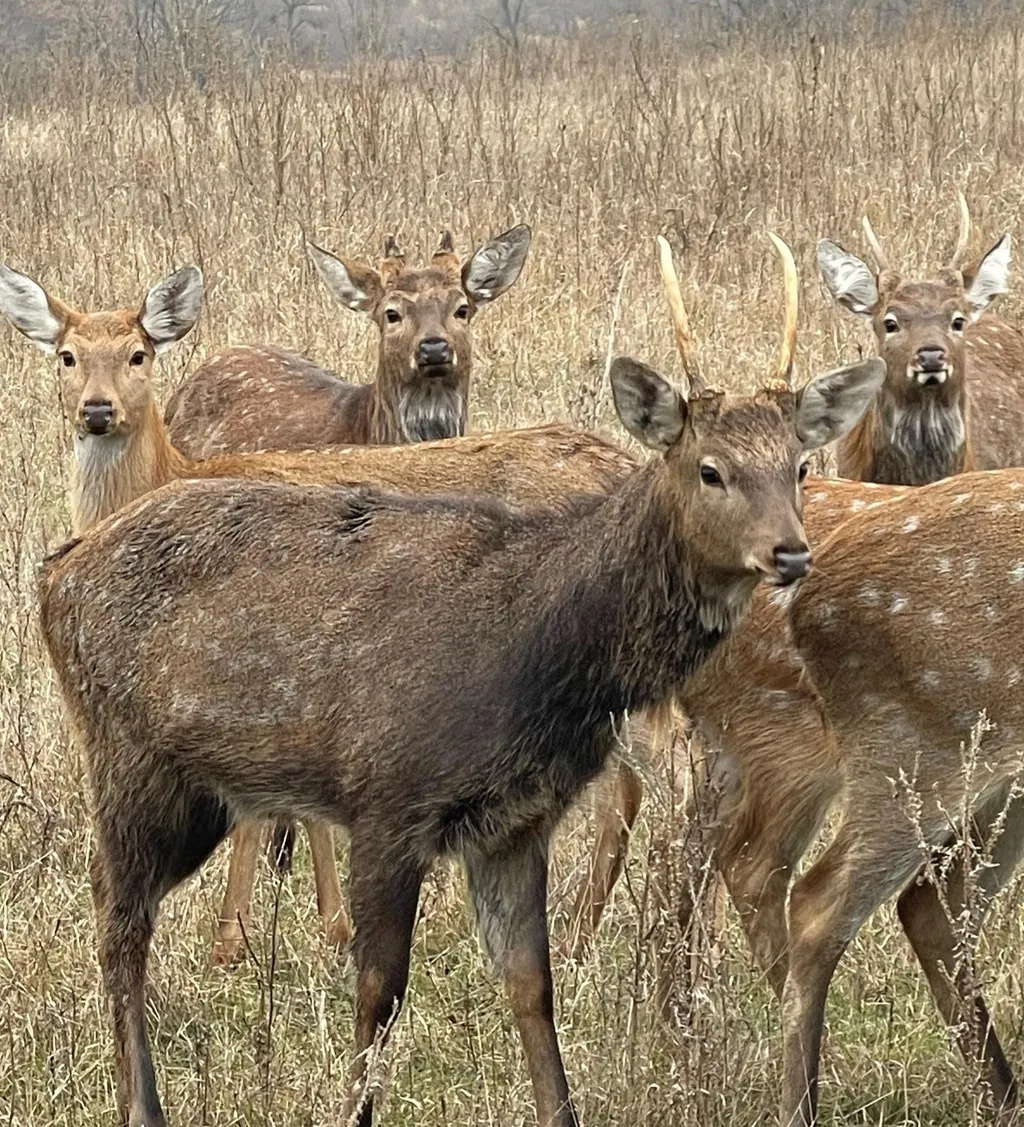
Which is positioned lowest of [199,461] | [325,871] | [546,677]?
[325,871]

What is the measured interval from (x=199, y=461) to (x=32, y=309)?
75 centimetres

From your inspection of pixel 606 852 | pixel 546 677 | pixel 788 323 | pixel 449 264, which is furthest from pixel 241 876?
pixel 449 264

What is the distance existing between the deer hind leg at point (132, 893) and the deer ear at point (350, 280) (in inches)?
158

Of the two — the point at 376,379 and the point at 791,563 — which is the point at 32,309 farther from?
the point at 791,563

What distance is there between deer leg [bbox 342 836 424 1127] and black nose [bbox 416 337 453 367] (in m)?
3.83

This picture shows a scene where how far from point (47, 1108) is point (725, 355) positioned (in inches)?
242

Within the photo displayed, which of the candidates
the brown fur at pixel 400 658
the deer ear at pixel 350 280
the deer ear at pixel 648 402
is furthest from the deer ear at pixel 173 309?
the deer ear at pixel 648 402

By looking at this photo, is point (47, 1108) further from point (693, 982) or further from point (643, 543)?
point (643, 543)

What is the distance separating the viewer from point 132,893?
460 centimetres

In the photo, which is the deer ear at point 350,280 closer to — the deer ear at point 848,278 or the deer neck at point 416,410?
the deer neck at point 416,410

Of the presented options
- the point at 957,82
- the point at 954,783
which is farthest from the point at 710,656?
the point at 957,82

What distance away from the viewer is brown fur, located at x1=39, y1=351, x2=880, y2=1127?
13.9ft

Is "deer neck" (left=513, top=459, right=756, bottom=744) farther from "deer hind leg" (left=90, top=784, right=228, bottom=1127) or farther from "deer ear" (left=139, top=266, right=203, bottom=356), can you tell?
"deer ear" (left=139, top=266, right=203, bottom=356)

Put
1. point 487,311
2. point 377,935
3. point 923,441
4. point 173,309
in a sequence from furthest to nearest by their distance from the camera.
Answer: point 487,311
point 923,441
point 173,309
point 377,935
